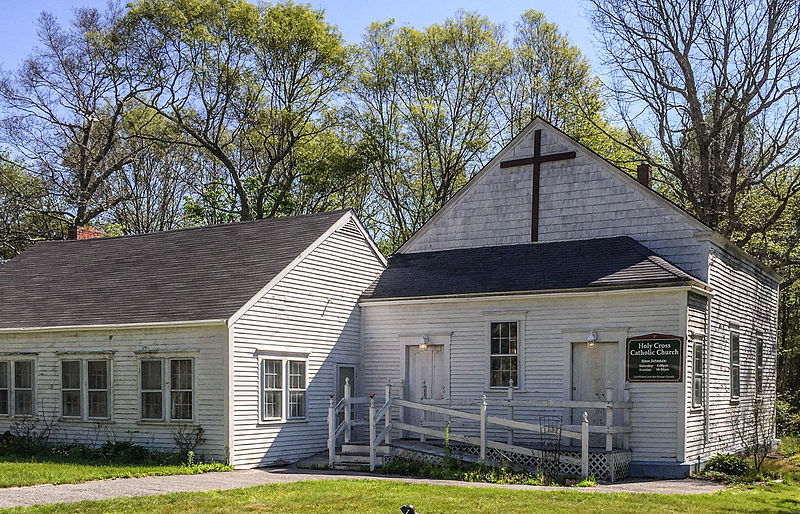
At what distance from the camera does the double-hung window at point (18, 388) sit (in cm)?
2316

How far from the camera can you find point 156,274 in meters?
24.0

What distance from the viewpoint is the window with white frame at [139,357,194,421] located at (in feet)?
67.8

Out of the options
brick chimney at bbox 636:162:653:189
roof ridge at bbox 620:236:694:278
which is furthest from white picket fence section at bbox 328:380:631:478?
brick chimney at bbox 636:162:653:189

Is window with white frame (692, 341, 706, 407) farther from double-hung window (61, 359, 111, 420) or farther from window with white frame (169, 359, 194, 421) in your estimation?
double-hung window (61, 359, 111, 420)

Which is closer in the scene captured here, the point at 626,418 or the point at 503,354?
the point at 626,418

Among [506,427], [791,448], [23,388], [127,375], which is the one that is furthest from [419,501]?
[791,448]

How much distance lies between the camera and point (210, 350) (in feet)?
66.6

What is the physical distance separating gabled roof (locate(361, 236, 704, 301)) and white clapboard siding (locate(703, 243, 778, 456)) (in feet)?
6.57

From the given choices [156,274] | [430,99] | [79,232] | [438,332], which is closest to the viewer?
[438,332]

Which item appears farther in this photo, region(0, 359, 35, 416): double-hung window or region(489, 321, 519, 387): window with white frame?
region(0, 359, 35, 416): double-hung window

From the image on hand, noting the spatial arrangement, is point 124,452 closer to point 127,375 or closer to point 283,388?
point 127,375

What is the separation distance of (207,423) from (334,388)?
401 centimetres

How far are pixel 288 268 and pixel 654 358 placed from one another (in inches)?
336

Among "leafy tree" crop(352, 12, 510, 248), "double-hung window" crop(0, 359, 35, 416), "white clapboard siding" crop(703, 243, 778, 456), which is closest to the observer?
"white clapboard siding" crop(703, 243, 778, 456)
